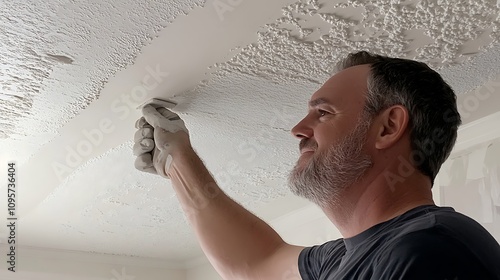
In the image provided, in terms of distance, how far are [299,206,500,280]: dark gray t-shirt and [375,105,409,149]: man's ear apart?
19 centimetres

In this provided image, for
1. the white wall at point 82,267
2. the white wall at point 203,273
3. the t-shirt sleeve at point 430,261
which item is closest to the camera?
the t-shirt sleeve at point 430,261

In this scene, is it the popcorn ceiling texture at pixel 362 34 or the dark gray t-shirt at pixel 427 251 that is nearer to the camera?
the dark gray t-shirt at pixel 427 251

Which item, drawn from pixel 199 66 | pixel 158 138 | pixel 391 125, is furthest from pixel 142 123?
pixel 391 125

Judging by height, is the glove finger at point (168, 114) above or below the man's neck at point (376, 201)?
above

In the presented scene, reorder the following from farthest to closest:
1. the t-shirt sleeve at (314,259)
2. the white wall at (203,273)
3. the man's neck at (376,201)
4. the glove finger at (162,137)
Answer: the white wall at (203,273)
the glove finger at (162,137)
the t-shirt sleeve at (314,259)
the man's neck at (376,201)

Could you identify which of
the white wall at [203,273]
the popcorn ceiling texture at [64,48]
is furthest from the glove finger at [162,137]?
the white wall at [203,273]

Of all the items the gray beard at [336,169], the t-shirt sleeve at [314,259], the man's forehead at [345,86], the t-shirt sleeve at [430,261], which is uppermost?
the man's forehead at [345,86]

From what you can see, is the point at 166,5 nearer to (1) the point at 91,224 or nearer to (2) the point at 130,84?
(2) the point at 130,84

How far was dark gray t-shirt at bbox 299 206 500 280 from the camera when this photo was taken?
0.99 m

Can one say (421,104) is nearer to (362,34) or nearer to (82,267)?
(362,34)

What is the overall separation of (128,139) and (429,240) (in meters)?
1.61

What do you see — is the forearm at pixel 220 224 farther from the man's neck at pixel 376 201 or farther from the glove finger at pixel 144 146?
the man's neck at pixel 376 201

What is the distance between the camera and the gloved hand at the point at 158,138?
2111 millimetres

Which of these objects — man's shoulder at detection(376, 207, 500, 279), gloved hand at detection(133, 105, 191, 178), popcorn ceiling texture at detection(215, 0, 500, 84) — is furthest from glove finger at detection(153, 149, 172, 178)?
man's shoulder at detection(376, 207, 500, 279)
